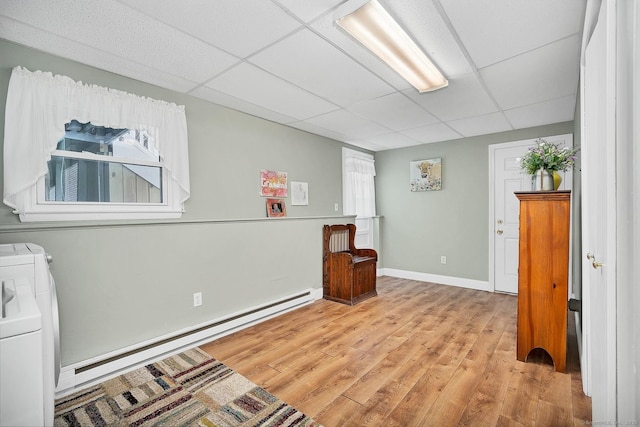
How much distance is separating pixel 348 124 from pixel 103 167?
2640 millimetres

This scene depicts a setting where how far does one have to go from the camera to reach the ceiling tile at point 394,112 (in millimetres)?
2900

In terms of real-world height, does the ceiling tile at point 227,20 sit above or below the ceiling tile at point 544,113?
below

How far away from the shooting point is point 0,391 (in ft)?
2.38

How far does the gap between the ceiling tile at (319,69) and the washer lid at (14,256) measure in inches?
70.9

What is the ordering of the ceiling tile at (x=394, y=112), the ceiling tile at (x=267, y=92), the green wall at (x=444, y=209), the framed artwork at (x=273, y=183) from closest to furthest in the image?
the ceiling tile at (x=267, y=92) → the ceiling tile at (x=394, y=112) → the framed artwork at (x=273, y=183) → the green wall at (x=444, y=209)

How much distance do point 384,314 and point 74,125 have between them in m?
3.40

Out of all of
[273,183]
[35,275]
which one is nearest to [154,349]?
[35,275]

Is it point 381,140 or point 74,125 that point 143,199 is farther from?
point 381,140

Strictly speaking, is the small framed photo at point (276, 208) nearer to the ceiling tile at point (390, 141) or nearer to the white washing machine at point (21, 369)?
the ceiling tile at point (390, 141)

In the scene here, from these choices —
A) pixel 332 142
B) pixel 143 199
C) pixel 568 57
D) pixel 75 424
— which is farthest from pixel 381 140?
pixel 75 424

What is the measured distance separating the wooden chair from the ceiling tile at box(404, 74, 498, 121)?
6.40ft

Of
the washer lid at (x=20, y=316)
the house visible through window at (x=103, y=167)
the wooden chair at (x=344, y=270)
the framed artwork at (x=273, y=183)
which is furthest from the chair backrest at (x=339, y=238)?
the washer lid at (x=20, y=316)

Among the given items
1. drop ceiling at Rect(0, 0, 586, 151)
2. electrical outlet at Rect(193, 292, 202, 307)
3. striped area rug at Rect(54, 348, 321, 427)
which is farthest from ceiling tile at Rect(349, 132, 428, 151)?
striped area rug at Rect(54, 348, 321, 427)

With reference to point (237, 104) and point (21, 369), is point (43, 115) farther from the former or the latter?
point (21, 369)
